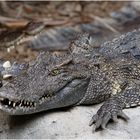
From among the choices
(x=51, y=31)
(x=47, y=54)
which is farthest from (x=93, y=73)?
(x=51, y=31)

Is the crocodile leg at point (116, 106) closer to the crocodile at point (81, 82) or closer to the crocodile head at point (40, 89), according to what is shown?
the crocodile at point (81, 82)

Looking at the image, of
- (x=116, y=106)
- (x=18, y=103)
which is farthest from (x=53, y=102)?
(x=116, y=106)

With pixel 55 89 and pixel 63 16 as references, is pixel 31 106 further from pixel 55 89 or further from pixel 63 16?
pixel 63 16

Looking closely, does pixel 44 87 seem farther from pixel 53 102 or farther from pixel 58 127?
pixel 58 127

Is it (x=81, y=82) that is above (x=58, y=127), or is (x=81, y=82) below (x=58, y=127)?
above

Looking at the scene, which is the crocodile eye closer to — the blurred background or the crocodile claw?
the crocodile claw
